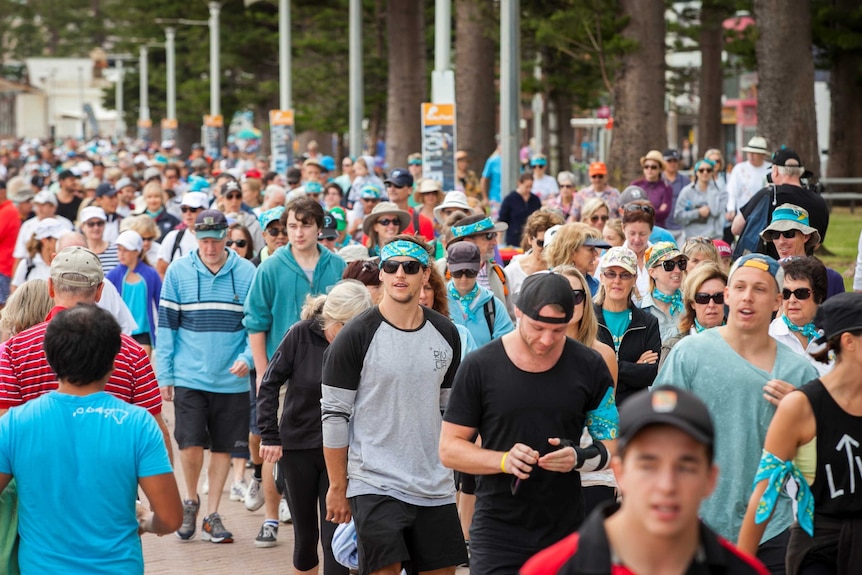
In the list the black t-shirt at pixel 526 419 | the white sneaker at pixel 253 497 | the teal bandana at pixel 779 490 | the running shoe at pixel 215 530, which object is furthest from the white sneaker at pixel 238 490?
the teal bandana at pixel 779 490

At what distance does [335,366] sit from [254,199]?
11130 mm

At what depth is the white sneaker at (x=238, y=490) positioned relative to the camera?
1077 centimetres

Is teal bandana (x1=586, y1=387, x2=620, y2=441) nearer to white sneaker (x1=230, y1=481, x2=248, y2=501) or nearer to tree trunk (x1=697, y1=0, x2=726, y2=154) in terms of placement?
white sneaker (x1=230, y1=481, x2=248, y2=501)

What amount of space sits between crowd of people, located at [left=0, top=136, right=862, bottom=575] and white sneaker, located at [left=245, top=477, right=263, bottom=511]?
18 mm

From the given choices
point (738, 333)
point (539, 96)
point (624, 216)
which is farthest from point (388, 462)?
point (539, 96)

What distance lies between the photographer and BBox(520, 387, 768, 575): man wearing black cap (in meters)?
3.18

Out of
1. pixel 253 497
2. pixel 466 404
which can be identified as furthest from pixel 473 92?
pixel 466 404

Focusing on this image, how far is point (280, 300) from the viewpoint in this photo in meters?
9.20

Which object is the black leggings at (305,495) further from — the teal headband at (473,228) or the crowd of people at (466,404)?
the teal headband at (473,228)

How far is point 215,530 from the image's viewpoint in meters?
9.52

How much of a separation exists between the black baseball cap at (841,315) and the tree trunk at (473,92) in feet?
73.4

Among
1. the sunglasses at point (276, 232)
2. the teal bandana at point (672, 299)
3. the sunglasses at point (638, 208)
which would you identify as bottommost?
the teal bandana at point (672, 299)

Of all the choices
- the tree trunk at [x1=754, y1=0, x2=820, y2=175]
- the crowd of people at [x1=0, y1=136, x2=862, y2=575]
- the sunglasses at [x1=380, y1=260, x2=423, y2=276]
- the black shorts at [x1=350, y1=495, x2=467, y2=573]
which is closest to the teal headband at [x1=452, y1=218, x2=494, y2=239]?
the crowd of people at [x1=0, y1=136, x2=862, y2=575]

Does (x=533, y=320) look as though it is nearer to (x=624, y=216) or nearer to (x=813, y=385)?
(x=813, y=385)
